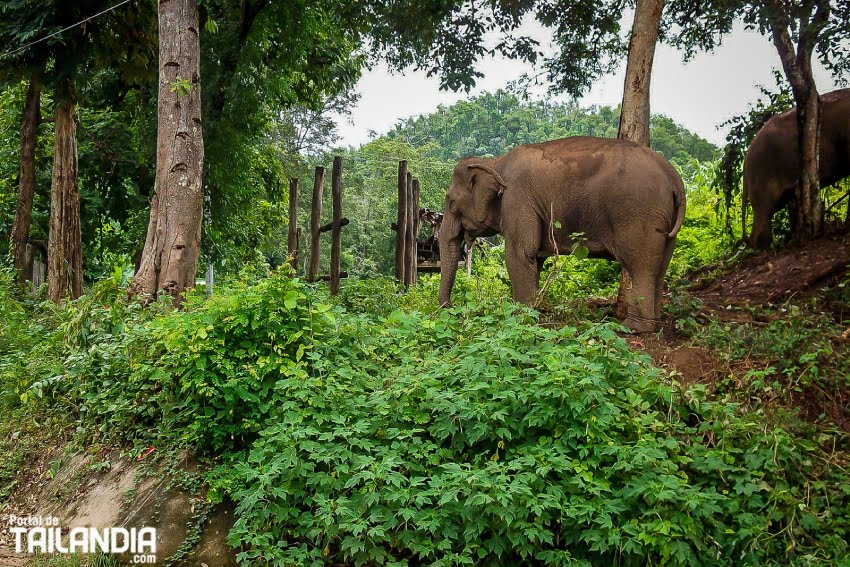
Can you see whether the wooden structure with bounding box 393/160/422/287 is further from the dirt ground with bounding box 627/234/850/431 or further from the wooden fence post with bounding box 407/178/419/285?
the dirt ground with bounding box 627/234/850/431

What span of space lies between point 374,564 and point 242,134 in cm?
1215

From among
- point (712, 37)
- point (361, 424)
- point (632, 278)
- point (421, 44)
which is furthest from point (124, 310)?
point (712, 37)

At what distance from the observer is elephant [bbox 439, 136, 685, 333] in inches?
337

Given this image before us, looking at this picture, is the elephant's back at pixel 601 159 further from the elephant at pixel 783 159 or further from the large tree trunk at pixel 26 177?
the large tree trunk at pixel 26 177

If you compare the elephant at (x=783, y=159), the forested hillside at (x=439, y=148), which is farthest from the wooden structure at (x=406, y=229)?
the forested hillside at (x=439, y=148)

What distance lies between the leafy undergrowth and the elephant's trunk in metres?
2.78

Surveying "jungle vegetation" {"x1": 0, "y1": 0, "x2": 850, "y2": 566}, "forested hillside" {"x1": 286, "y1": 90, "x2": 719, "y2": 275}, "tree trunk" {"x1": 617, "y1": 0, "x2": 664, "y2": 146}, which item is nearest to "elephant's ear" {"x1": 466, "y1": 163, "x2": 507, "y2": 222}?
"jungle vegetation" {"x1": 0, "y1": 0, "x2": 850, "y2": 566}

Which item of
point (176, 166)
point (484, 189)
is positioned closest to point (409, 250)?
point (484, 189)

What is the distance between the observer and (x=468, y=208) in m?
9.90

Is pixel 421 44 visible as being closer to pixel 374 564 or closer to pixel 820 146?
pixel 820 146

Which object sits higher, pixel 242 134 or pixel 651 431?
pixel 242 134

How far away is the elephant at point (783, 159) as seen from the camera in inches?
424

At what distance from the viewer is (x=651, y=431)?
584cm

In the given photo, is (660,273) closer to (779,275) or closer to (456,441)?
(779,275)
